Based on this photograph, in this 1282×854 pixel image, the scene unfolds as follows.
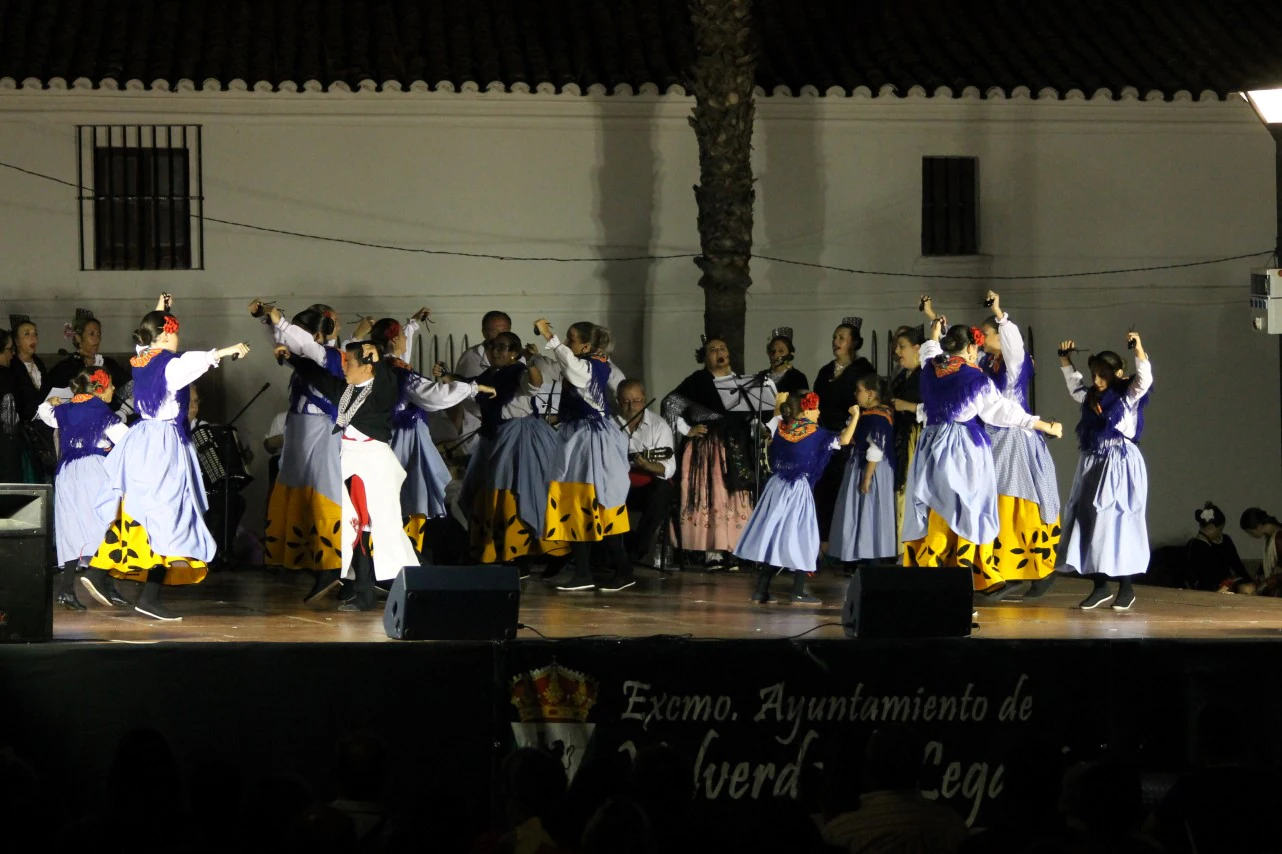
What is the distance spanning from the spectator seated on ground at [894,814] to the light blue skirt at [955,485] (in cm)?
521

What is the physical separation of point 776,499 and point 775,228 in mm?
6268

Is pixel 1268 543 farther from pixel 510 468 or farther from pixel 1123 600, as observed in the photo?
pixel 510 468

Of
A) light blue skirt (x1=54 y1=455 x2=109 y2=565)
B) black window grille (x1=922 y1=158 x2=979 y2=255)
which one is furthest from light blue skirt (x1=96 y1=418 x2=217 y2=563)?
black window grille (x1=922 y1=158 x2=979 y2=255)

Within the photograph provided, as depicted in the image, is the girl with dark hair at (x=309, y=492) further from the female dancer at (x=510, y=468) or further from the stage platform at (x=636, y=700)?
the stage platform at (x=636, y=700)

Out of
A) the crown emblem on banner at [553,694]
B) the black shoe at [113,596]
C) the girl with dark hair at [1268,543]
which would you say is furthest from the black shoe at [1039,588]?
the black shoe at [113,596]

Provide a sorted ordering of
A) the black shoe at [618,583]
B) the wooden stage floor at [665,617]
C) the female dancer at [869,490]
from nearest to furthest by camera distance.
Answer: the wooden stage floor at [665,617] → the female dancer at [869,490] → the black shoe at [618,583]

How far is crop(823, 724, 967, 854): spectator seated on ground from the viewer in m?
5.24

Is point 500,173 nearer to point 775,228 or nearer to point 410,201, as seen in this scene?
point 410,201

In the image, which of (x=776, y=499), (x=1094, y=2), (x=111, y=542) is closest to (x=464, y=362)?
Answer: (x=776, y=499)

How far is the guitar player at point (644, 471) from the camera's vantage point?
43.3 feet

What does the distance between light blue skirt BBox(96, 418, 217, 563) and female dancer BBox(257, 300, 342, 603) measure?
1227mm

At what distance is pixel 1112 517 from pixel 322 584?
15.0ft

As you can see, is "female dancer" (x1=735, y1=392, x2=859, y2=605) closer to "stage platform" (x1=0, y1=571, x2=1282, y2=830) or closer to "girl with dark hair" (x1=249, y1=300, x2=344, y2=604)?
"girl with dark hair" (x1=249, y1=300, x2=344, y2=604)

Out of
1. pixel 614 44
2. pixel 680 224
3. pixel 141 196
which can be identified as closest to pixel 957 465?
pixel 680 224
